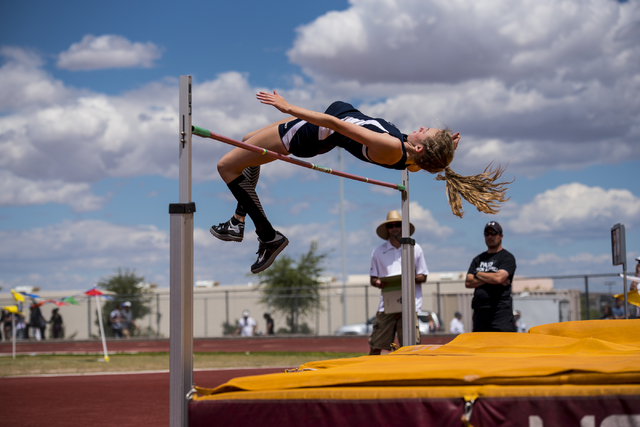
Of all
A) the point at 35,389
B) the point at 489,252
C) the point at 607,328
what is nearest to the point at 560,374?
the point at 607,328

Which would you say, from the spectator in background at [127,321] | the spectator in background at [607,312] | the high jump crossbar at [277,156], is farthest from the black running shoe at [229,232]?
the spectator in background at [127,321]

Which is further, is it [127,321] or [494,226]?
[127,321]

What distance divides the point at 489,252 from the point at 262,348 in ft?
42.5

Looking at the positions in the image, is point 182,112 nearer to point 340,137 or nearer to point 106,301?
point 340,137

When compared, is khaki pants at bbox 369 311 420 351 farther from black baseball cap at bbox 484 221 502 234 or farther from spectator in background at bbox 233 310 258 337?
spectator in background at bbox 233 310 258 337

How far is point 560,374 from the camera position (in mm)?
2250

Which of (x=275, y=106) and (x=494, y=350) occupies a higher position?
(x=275, y=106)

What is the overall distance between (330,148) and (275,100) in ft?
2.44

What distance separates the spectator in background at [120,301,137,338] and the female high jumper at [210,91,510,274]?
61.2 ft

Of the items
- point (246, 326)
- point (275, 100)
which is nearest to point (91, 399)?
point (275, 100)

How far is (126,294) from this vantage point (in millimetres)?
27531

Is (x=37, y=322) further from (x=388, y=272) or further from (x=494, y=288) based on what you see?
(x=494, y=288)

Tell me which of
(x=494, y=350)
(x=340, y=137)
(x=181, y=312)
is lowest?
(x=494, y=350)

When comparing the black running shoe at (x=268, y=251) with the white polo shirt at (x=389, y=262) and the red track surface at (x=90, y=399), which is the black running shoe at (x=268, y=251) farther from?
the white polo shirt at (x=389, y=262)
